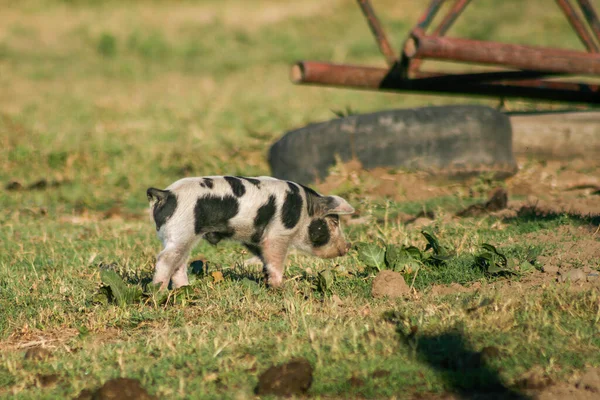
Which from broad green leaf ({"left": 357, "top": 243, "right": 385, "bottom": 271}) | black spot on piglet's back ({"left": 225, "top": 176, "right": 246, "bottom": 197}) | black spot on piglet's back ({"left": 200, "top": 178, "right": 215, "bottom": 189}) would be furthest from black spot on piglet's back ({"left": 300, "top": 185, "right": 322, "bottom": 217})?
black spot on piglet's back ({"left": 200, "top": 178, "right": 215, "bottom": 189})

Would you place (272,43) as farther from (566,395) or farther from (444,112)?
(566,395)

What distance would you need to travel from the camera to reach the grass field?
14.4ft

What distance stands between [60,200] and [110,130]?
11.4ft

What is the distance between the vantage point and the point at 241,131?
13625 mm

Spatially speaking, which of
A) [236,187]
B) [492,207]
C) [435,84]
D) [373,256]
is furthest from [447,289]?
[435,84]

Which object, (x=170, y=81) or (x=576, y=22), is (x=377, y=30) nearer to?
(x=576, y=22)

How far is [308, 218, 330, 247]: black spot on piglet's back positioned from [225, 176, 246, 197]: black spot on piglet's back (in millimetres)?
682

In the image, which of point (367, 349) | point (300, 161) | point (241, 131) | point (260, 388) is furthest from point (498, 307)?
point (241, 131)

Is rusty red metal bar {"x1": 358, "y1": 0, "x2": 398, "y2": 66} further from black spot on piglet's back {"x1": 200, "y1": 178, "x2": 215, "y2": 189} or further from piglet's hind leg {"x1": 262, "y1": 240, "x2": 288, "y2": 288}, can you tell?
black spot on piglet's back {"x1": 200, "y1": 178, "x2": 215, "y2": 189}

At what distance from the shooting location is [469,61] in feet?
27.9

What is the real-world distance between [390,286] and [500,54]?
145 inches

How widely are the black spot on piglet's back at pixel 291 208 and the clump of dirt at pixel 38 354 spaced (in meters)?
1.95

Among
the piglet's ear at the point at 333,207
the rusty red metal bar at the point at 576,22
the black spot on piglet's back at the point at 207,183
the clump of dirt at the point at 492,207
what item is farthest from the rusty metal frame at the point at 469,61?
the black spot on piglet's back at the point at 207,183

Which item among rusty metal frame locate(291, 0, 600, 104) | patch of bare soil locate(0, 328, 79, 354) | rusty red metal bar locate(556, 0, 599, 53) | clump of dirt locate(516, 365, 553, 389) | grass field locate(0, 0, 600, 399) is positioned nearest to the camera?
clump of dirt locate(516, 365, 553, 389)
